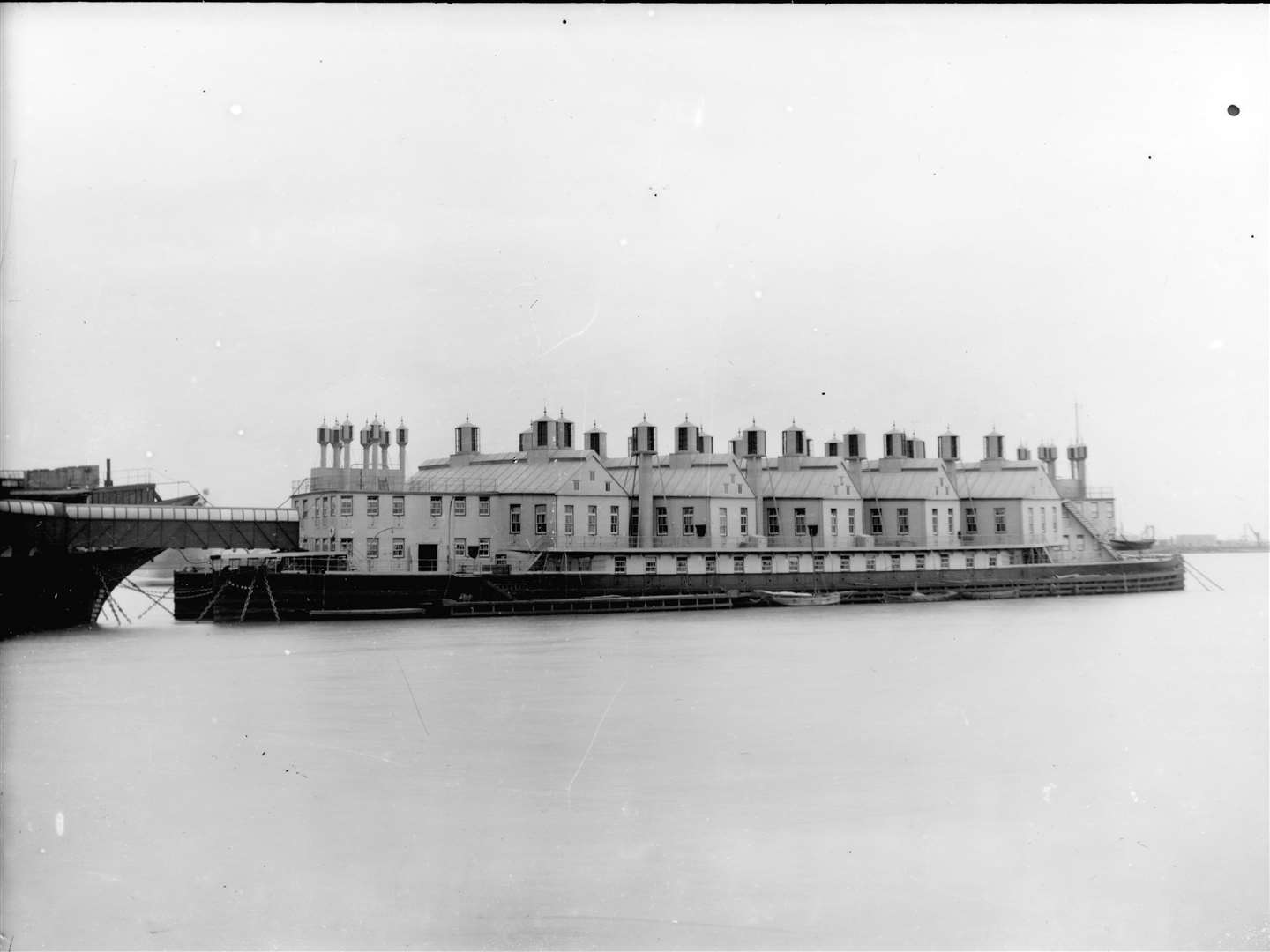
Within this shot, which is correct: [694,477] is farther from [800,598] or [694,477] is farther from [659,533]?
[800,598]

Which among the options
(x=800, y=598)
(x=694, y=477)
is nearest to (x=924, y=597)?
(x=800, y=598)

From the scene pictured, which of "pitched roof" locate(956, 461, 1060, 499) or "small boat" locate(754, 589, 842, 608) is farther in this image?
"pitched roof" locate(956, 461, 1060, 499)

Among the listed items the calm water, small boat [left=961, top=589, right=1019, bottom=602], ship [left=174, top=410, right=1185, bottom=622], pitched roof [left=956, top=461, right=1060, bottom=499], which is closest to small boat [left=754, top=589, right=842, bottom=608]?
ship [left=174, top=410, right=1185, bottom=622]

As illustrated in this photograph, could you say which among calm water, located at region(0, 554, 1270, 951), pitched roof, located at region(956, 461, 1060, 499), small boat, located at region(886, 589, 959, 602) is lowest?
calm water, located at region(0, 554, 1270, 951)

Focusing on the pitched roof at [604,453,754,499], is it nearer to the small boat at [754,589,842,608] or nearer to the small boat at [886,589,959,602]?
the small boat at [754,589,842,608]

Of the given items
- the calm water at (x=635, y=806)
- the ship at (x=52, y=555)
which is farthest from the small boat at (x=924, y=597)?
the ship at (x=52, y=555)

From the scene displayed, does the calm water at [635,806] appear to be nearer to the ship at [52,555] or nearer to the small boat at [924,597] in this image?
the ship at [52,555]
